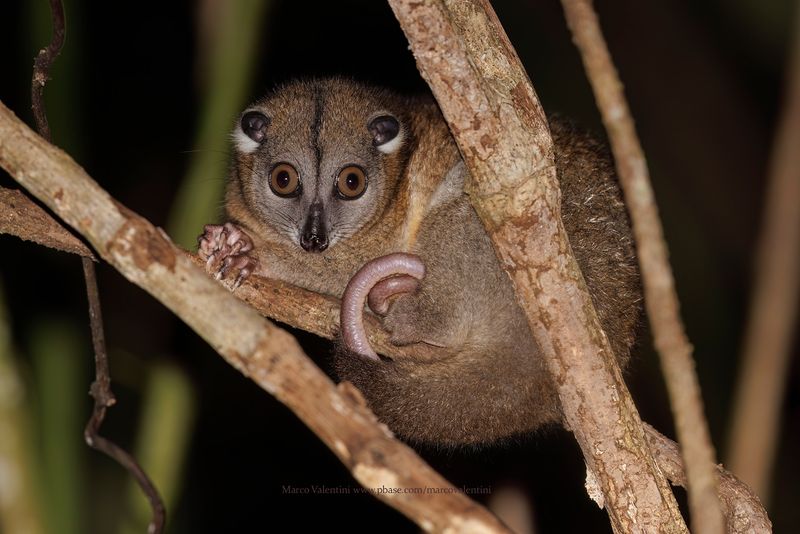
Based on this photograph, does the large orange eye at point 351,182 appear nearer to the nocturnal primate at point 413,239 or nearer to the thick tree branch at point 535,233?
the nocturnal primate at point 413,239

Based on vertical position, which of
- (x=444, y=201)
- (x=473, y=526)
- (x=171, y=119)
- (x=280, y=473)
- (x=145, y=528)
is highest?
(x=444, y=201)

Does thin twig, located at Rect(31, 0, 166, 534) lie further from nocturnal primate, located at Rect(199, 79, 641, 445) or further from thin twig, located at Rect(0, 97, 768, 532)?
nocturnal primate, located at Rect(199, 79, 641, 445)

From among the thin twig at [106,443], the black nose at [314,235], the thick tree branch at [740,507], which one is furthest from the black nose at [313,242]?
the thick tree branch at [740,507]

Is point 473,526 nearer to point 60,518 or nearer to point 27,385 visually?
point 60,518

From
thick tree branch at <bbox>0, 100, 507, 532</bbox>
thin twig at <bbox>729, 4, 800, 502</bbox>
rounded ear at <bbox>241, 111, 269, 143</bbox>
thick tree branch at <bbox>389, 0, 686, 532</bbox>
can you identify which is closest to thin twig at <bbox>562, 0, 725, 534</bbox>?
thick tree branch at <bbox>0, 100, 507, 532</bbox>

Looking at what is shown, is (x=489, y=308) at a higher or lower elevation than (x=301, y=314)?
higher

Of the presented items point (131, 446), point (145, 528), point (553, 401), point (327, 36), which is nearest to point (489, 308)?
point (553, 401)
